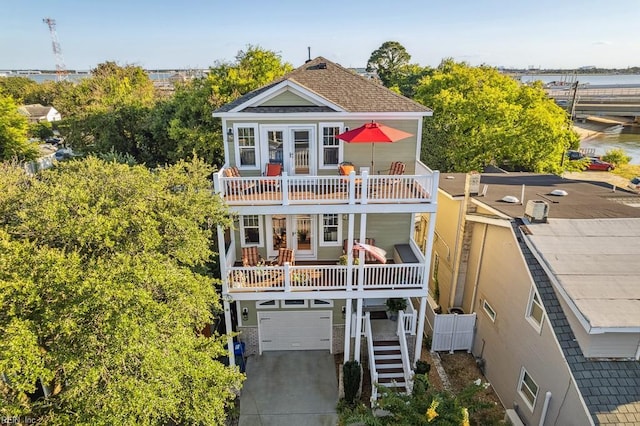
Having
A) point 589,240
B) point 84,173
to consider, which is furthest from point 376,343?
point 84,173

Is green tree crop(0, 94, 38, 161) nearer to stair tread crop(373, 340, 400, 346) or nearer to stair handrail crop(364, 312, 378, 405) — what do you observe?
stair handrail crop(364, 312, 378, 405)

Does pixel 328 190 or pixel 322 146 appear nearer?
pixel 328 190

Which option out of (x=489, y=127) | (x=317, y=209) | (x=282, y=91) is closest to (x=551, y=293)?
(x=317, y=209)

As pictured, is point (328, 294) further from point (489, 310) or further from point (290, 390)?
point (489, 310)

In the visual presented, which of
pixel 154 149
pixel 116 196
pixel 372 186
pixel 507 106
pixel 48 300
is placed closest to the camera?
pixel 48 300

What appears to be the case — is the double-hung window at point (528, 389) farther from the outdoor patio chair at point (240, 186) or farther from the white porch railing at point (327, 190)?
the outdoor patio chair at point (240, 186)

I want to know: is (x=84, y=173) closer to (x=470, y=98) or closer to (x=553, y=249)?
(x=553, y=249)

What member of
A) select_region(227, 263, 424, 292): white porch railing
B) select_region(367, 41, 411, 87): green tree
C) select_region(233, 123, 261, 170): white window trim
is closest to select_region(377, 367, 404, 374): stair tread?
select_region(227, 263, 424, 292): white porch railing
